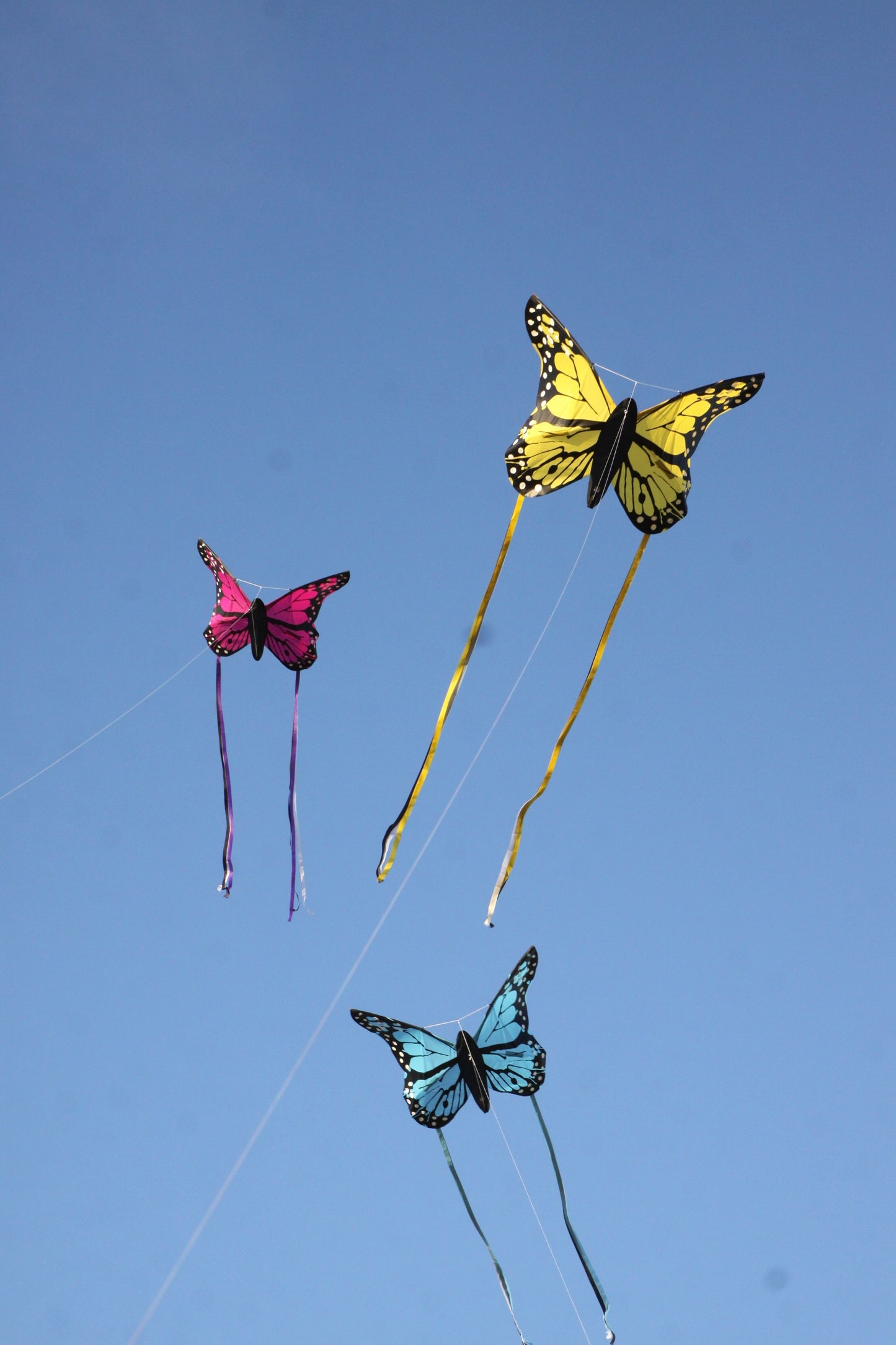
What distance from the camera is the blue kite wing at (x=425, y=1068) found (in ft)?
22.0

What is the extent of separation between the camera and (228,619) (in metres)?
8.50

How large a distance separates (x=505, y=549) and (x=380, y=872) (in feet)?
5.35

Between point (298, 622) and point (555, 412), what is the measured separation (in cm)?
264

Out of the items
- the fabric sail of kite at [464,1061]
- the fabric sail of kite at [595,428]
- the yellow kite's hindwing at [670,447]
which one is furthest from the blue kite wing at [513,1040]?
the yellow kite's hindwing at [670,447]

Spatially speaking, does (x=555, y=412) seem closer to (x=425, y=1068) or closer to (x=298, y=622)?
(x=298, y=622)

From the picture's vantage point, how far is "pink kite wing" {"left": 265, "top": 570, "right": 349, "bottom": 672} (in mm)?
8172

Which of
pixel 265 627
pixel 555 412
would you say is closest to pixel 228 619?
pixel 265 627

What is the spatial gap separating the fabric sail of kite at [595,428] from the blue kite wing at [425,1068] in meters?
2.16

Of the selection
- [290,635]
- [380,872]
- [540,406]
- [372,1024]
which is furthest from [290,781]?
[540,406]

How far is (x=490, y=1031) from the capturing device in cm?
688

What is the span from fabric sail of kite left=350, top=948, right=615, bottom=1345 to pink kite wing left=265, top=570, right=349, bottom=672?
8.27ft

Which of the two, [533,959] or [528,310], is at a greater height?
[528,310]

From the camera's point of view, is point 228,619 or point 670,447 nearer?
point 670,447

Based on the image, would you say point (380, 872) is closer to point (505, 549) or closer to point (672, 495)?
point (505, 549)
